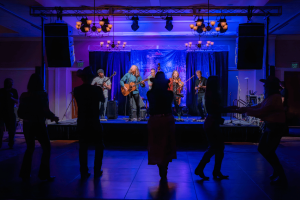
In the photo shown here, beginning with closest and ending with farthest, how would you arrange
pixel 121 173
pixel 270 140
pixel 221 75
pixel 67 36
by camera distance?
1. pixel 270 140
2. pixel 121 173
3. pixel 67 36
4. pixel 221 75

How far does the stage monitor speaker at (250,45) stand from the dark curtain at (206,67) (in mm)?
4110

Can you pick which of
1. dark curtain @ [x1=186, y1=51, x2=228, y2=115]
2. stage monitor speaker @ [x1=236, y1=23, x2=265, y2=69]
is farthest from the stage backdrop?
stage monitor speaker @ [x1=236, y1=23, x2=265, y2=69]

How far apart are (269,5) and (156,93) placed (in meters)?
5.99

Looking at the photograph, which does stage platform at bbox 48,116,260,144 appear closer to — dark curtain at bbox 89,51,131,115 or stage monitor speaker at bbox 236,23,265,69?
stage monitor speaker at bbox 236,23,265,69

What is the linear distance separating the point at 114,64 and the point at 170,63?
8.38 feet

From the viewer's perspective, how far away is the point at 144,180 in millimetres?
3857

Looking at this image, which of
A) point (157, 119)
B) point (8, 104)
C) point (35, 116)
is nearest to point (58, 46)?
point (8, 104)

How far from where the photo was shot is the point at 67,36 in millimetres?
6883

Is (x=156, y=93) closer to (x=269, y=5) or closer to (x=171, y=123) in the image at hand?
(x=171, y=123)

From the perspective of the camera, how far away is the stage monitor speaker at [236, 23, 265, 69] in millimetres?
6871

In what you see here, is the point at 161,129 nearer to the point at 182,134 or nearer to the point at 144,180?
the point at 144,180

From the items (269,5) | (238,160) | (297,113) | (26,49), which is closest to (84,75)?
(238,160)

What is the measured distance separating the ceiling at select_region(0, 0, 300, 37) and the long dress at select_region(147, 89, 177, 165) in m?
5.29

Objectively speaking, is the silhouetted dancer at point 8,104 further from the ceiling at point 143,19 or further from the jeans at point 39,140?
the jeans at point 39,140
